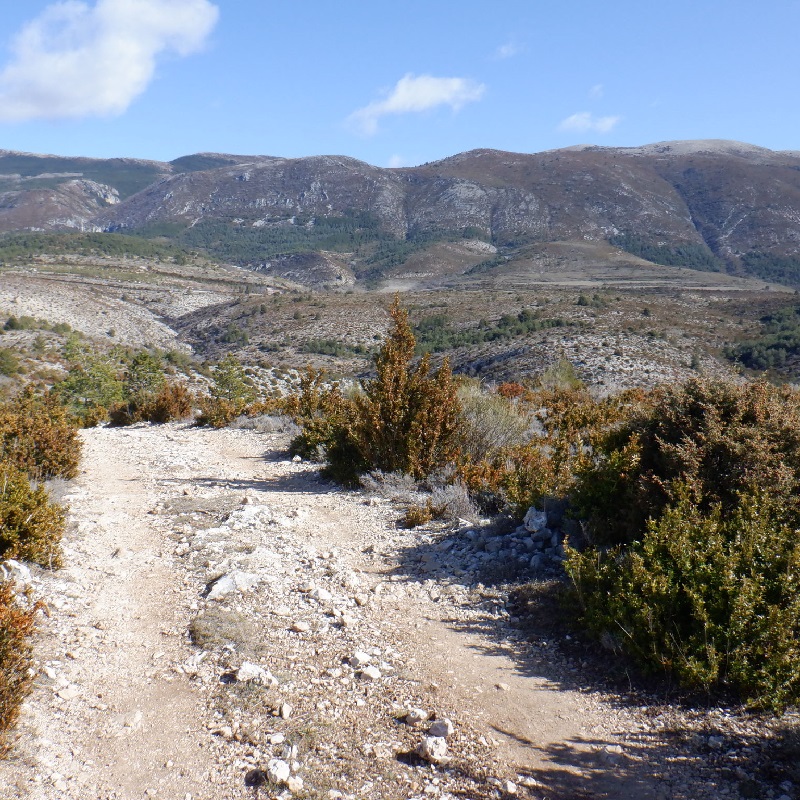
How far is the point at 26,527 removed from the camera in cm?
477

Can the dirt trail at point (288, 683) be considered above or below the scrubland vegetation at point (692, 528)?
below

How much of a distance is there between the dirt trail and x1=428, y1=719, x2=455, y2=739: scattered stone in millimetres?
50

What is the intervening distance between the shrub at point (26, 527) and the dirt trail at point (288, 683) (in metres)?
0.20

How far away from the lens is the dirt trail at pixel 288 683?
9.34ft

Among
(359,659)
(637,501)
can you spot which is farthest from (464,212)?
(359,659)

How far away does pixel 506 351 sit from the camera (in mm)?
32406

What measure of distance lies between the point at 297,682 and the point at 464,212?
146 m

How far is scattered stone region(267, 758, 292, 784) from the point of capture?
2764 millimetres

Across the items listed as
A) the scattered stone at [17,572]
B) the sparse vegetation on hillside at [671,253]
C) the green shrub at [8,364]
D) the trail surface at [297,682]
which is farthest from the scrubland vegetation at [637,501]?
the sparse vegetation on hillside at [671,253]

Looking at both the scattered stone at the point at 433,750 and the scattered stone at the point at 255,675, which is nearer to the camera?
the scattered stone at the point at 433,750

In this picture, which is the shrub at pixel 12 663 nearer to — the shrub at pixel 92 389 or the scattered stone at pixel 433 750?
the scattered stone at pixel 433 750

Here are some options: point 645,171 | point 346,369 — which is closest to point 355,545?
point 346,369

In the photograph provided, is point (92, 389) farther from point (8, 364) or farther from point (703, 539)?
point (703, 539)

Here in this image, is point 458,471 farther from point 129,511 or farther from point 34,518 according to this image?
point 34,518
